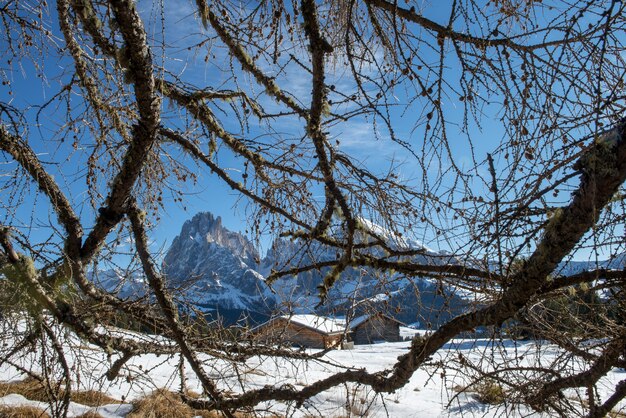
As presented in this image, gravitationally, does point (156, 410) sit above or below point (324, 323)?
below

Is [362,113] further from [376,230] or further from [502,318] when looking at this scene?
[502,318]

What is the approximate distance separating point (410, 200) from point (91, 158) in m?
2.23

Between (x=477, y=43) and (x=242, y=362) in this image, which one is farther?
(x=242, y=362)

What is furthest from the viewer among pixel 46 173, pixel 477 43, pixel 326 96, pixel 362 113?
pixel 46 173

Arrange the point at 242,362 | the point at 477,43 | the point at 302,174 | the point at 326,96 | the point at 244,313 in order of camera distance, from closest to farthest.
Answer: the point at 477,43 → the point at 326,96 → the point at 302,174 → the point at 242,362 → the point at 244,313

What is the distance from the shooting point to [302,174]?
291 cm

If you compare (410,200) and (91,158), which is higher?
(91,158)

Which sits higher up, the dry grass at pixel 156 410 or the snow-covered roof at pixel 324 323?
the snow-covered roof at pixel 324 323

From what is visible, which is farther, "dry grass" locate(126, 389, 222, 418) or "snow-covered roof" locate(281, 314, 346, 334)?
"dry grass" locate(126, 389, 222, 418)

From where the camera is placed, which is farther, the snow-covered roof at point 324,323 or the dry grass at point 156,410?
the dry grass at point 156,410

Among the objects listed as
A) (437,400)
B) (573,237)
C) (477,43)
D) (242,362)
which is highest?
(477,43)

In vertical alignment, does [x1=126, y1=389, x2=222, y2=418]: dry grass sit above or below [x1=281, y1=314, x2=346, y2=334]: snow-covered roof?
below

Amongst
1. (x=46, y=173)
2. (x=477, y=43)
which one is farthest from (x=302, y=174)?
(x=46, y=173)

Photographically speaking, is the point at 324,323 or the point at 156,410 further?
the point at 156,410
